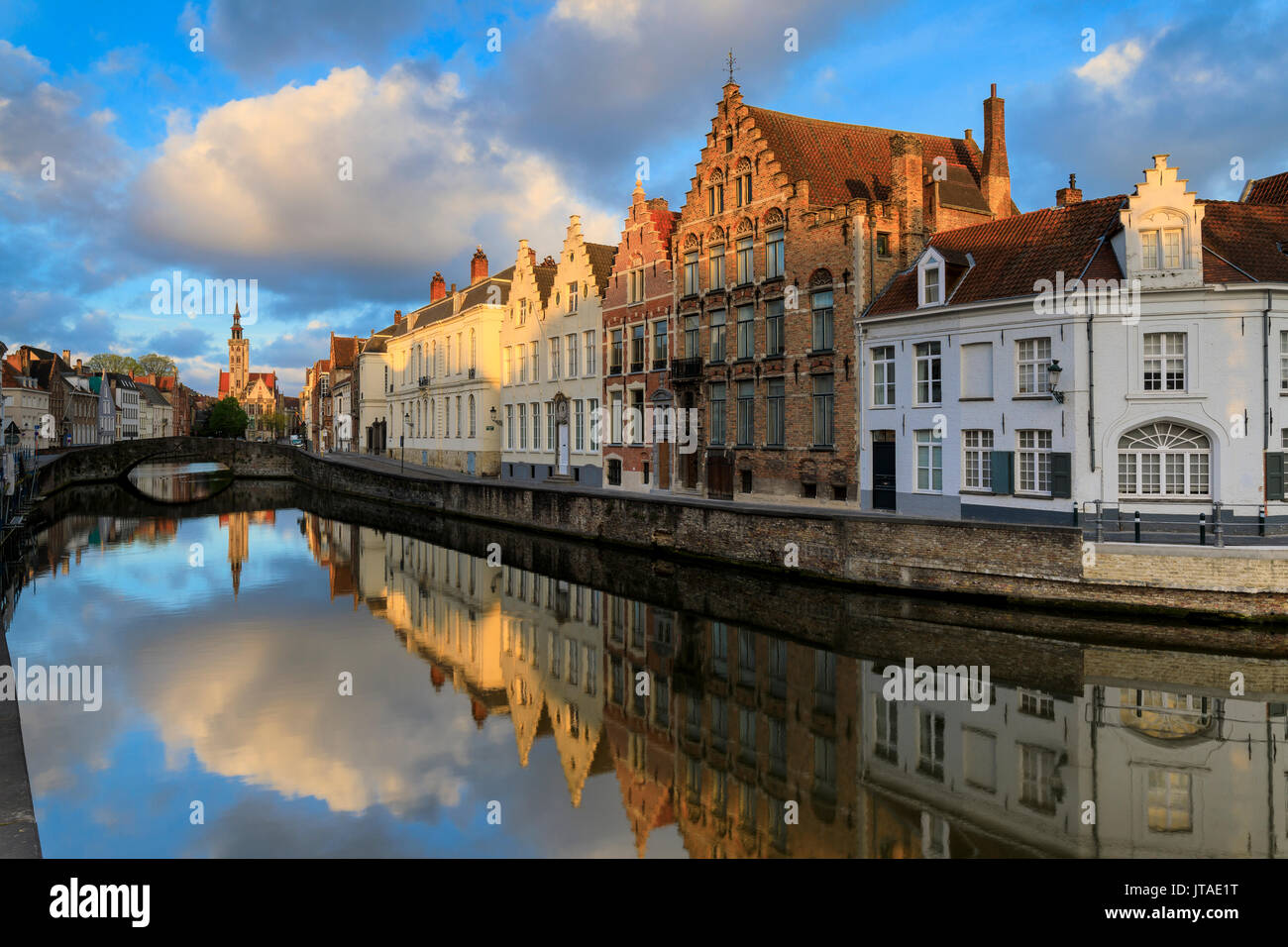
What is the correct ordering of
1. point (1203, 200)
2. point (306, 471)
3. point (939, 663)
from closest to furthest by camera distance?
1. point (939, 663)
2. point (1203, 200)
3. point (306, 471)

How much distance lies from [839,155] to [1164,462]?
15.1m

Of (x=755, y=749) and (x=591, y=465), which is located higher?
(x=591, y=465)

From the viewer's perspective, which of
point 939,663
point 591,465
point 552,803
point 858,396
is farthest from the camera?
point 591,465

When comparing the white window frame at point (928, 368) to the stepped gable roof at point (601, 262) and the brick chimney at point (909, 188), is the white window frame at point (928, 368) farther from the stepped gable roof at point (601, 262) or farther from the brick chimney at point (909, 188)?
the stepped gable roof at point (601, 262)

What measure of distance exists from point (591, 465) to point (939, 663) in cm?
2320

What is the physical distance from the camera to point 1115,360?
1844cm

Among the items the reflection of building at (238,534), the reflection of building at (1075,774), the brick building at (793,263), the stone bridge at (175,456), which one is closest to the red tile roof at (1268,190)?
the brick building at (793,263)

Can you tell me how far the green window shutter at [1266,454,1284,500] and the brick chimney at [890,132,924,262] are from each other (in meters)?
10.3

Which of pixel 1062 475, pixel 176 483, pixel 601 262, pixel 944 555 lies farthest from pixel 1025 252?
pixel 176 483

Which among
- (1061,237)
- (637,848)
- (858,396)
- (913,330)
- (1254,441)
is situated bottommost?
(637,848)

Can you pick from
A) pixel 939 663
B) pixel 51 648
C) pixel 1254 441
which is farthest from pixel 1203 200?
pixel 51 648

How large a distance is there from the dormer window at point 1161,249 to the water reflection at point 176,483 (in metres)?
47.7

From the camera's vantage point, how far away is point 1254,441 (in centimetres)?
1741

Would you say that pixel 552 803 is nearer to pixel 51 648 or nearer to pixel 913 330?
pixel 51 648
